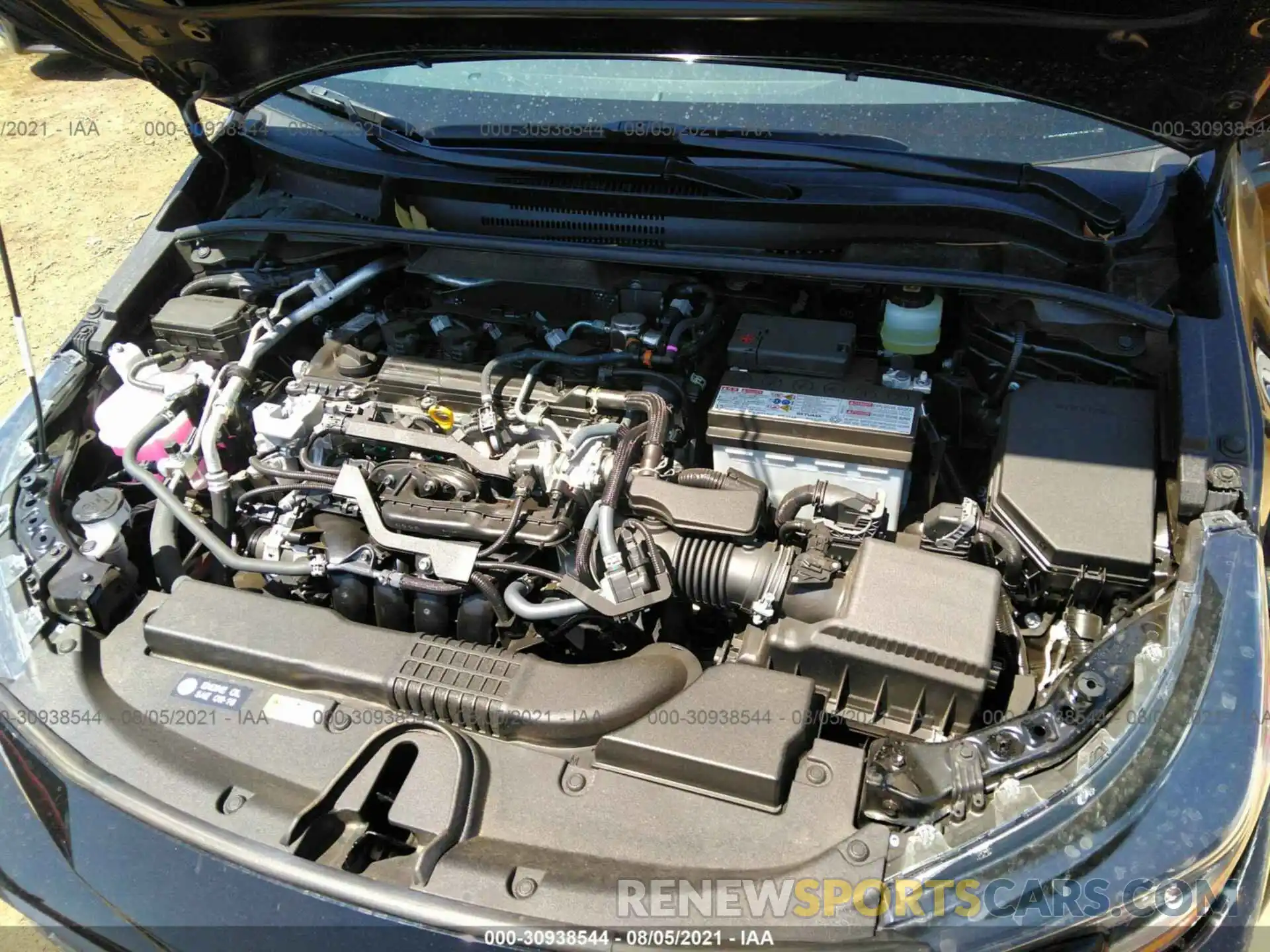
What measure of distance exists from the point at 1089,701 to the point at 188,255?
2509 millimetres

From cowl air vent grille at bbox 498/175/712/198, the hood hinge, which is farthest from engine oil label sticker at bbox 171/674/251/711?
the hood hinge

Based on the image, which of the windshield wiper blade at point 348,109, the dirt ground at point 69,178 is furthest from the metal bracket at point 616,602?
the dirt ground at point 69,178

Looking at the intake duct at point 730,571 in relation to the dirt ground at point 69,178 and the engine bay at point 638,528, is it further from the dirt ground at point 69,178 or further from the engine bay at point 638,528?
the dirt ground at point 69,178

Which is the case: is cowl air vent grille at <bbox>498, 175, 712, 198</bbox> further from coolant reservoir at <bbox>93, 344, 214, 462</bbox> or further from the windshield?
coolant reservoir at <bbox>93, 344, 214, 462</bbox>

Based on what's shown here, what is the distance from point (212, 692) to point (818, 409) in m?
1.37

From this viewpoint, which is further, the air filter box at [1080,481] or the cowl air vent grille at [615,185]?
the cowl air vent grille at [615,185]

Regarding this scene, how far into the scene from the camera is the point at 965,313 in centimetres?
212

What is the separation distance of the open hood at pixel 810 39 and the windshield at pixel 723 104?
0.43ft

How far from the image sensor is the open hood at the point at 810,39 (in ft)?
5.55
